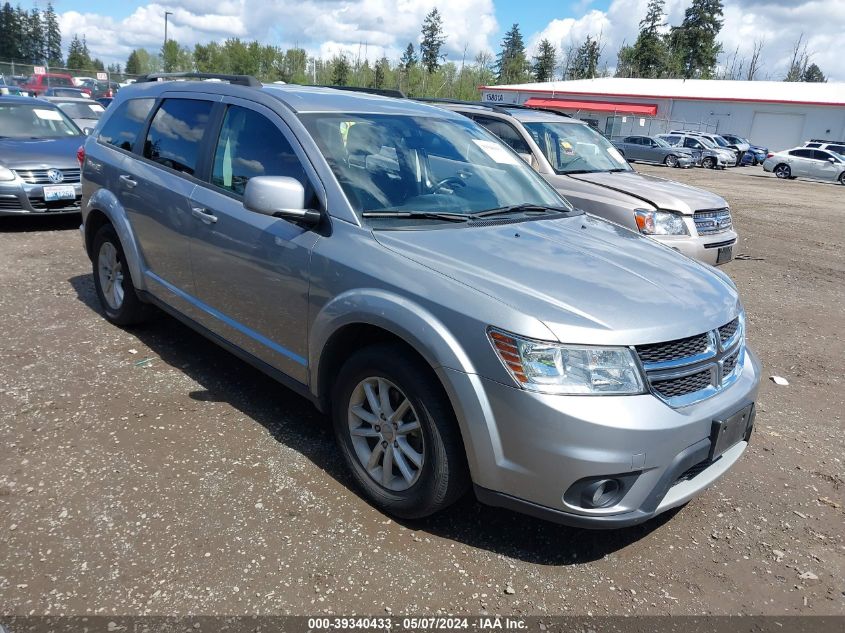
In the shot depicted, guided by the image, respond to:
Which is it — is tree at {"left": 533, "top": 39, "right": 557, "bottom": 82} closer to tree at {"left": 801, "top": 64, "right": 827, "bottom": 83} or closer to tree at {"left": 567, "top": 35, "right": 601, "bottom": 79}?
tree at {"left": 567, "top": 35, "right": 601, "bottom": 79}

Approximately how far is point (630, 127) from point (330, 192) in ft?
170

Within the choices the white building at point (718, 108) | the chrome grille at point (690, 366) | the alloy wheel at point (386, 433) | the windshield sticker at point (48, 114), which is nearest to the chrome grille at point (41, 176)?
the windshield sticker at point (48, 114)

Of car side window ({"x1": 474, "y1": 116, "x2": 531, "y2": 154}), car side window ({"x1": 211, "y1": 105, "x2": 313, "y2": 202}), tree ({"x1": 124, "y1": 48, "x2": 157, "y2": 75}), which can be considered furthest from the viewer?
tree ({"x1": 124, "y1": 48, "x2": 157, "y2": 75})

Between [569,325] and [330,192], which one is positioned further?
[330,192]

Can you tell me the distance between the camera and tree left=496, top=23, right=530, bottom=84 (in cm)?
9625

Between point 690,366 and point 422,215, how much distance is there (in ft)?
4.71

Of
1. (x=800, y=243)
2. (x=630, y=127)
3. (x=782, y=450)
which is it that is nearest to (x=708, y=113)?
(x=630, y=127)

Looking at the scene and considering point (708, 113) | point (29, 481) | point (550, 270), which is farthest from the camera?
point (708, 113)

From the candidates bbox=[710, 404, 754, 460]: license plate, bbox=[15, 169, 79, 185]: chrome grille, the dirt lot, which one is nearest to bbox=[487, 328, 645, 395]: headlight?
bbox=[710, 404, 754, 460]: license plate

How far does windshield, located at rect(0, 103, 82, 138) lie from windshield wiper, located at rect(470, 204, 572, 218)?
28.3 ft

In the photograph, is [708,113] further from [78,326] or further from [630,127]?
[78,326]

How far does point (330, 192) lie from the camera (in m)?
3.25

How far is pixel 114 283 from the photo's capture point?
525 cm

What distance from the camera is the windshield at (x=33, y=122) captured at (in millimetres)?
9508
